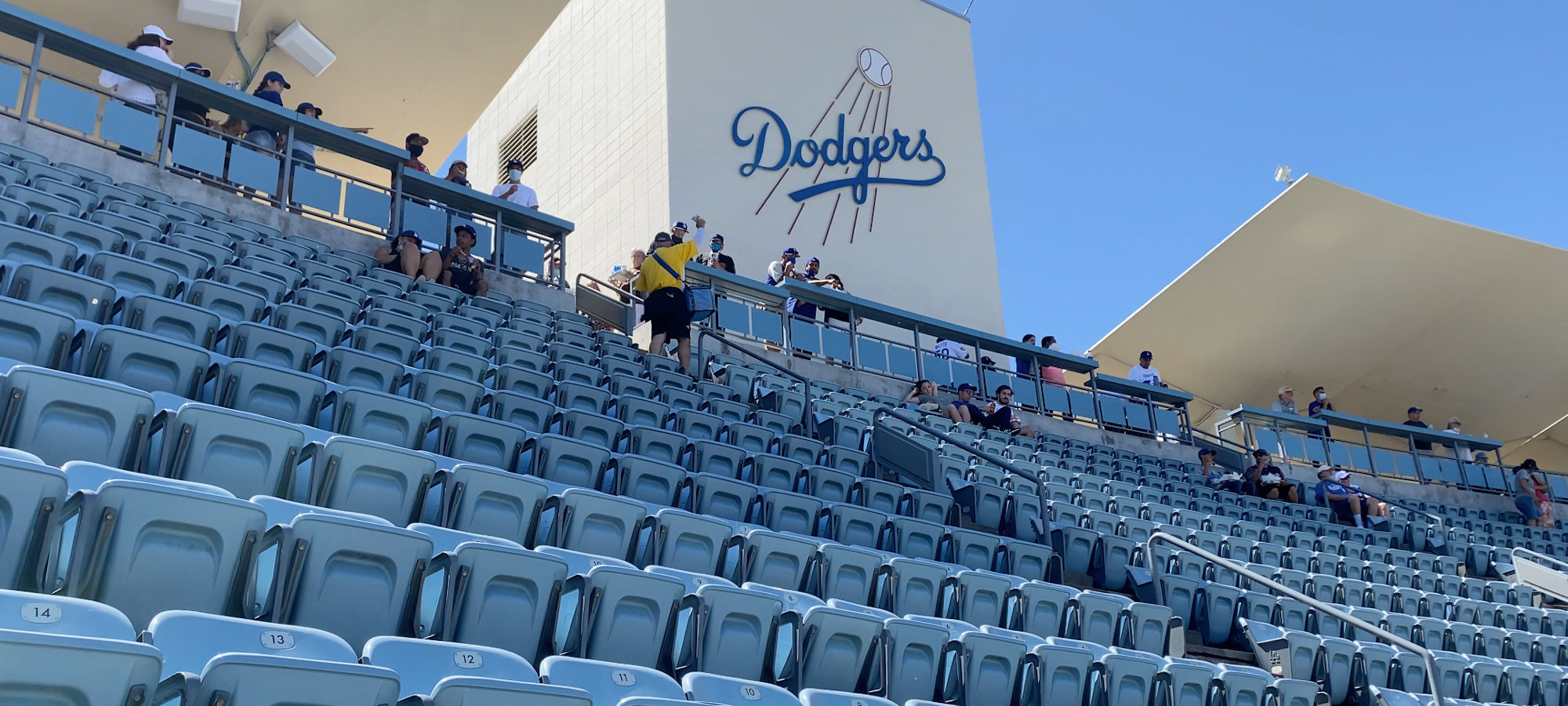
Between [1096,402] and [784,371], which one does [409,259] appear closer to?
[784,371]

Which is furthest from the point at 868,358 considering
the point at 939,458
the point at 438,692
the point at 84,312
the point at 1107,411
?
the point at 438,692

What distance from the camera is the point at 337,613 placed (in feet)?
9.65

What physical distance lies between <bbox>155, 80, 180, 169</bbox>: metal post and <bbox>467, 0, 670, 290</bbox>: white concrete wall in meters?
6.95

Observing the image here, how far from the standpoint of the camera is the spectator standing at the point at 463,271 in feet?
28.9

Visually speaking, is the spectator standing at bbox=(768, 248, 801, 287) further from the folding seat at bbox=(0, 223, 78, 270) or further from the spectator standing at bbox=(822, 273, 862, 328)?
the folding seat at bbox=(0, 223, 78, 270)

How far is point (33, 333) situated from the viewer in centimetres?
421

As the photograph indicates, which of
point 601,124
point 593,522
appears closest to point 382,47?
point 601,124

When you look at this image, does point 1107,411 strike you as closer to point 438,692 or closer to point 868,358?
point 868,358

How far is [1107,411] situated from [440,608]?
37.0 feet

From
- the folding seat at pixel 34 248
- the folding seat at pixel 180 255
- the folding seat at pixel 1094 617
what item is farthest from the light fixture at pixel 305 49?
the folding seat at pixel 1094 617

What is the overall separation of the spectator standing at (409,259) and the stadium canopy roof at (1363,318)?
10693mm

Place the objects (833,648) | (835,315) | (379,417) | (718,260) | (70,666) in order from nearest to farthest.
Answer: (70,666), (833,648), (379,417), (718,260), (835,315)

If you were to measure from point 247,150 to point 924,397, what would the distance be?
6631 mm

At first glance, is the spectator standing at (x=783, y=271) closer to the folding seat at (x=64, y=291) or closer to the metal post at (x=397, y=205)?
the metal post at (x=397, y=205)
